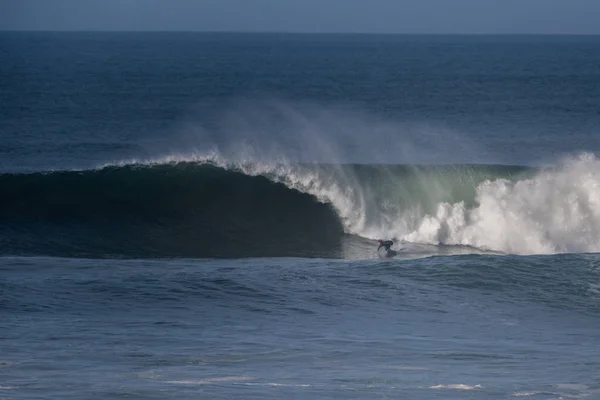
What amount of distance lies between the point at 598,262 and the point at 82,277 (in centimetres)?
772

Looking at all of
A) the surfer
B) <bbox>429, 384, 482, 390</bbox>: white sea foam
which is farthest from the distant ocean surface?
the surfer

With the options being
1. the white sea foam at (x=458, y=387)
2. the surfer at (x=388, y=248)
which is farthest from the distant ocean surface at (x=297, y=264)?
the surfer at (x=388, y=248)

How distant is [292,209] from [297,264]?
4.85 m

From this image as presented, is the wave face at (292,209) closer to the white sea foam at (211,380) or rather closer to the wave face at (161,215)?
the wave face at (161,215)

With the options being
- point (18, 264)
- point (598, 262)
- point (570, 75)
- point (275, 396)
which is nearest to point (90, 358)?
point (275, 396)

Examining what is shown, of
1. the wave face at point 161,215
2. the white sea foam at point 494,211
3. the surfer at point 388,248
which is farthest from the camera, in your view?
the white sea foam at point 494,211

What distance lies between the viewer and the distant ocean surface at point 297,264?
1006 centimetres

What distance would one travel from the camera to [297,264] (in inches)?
639

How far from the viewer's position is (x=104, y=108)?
164 ft

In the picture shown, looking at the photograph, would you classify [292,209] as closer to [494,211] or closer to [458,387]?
[494,211]

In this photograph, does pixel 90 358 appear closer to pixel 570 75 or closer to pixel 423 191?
pixel 423 191

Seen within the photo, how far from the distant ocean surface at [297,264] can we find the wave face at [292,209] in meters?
0.05

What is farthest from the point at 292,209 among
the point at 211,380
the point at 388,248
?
the point at 211,380

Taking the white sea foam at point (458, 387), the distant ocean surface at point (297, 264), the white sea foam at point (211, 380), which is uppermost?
the distant ocean surface at point (297, 264)
